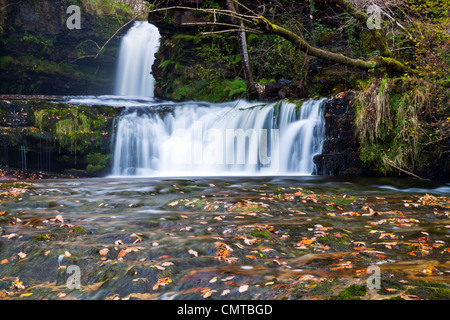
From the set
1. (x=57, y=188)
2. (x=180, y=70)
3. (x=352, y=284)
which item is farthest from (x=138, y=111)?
(x=352, y=284)

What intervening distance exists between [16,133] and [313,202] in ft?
35.3

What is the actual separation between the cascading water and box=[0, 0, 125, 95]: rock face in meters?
9.60

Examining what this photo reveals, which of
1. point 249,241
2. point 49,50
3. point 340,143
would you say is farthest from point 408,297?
point 49,50

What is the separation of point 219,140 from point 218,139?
67 mm

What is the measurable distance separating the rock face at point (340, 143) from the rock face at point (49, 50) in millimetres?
14813

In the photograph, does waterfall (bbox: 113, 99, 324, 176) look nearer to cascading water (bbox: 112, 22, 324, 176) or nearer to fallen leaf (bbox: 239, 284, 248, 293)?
cascading water (bbox: 112, 22, 324, 176)

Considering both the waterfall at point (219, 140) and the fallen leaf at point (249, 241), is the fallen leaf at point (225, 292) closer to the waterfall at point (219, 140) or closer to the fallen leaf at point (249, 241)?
the fallen leaf at point (249, 241)

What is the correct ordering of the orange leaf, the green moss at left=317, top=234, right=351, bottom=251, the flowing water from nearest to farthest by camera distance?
the flowing water, the orange leaf, the green moss at left=317, top=234, right=351, bottom=251

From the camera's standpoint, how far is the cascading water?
11484 millimetres

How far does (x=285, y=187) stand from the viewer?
28.1 ft

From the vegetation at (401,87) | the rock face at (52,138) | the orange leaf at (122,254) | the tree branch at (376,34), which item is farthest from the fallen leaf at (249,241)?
the rock face at (52,138)

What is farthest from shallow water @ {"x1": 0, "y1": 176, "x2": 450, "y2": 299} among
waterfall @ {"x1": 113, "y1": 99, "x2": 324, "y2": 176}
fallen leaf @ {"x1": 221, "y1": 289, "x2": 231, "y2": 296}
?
waterfall @ {"x1": 113, "y1": 99, "x2": 324, "y2": 176}

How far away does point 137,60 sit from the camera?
22.2 meters

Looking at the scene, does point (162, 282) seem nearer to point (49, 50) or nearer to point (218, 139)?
point (218, 139)
